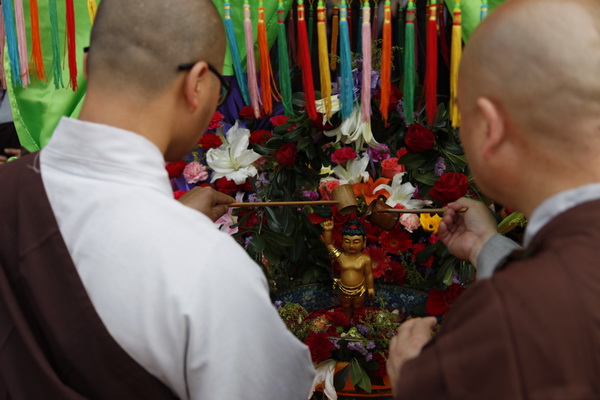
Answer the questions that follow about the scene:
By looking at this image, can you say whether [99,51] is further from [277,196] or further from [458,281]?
[458,281]

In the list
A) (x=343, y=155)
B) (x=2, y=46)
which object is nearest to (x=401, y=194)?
(x=343, y=155)

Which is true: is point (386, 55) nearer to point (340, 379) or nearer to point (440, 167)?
point (440, 167)

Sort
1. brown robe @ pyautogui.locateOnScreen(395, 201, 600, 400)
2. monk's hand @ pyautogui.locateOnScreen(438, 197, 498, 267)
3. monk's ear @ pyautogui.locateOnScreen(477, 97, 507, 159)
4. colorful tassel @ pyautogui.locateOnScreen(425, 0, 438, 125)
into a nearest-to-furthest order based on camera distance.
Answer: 1. brown robe @ pyautogui.locateOnScreen(395, 201, 600, 400)
2. monk's ear @ pyautogui.locateOnScreen(477, 97, 507, 159)
3. monk's hand @ pyautogui.locateOnScreen(438, 197, 498, 267)
4. colorful tassel @ pyautogui.locateOnScreen(425, 0, 438, 125)

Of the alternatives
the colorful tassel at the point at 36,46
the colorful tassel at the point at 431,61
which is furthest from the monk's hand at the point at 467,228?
the colorful tassel at the point at 36,46

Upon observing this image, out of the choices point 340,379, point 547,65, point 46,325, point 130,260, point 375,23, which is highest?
point 547,65

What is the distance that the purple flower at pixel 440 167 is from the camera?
169cm

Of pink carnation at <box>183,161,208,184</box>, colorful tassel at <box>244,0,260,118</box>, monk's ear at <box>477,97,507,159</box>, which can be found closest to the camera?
monk's ear at <box>477,97,507,159</box>

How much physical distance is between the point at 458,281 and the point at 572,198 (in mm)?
957

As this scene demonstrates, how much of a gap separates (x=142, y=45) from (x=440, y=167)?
3.39ft

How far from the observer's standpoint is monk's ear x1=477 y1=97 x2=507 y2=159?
73cm

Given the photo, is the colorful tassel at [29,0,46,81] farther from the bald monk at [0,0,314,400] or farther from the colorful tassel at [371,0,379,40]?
the colorful tassel at [371,0,379,40]

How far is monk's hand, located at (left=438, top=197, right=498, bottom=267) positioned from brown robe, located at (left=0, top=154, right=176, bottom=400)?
2.22 ft

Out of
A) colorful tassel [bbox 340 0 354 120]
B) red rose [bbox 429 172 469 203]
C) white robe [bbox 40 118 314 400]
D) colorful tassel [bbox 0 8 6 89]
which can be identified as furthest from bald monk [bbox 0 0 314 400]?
colorful tassel [bbox 0 8 6 89]

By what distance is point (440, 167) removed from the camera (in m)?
1.69
